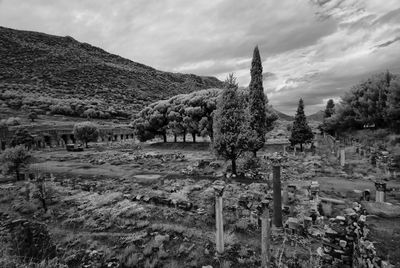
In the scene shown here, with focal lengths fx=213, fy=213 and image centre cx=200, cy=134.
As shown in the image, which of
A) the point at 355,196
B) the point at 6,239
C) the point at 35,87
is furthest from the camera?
the point at 35,87

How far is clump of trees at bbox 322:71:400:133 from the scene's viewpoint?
25234 mm

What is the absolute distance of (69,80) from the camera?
8675cm

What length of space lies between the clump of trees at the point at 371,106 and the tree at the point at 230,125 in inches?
829

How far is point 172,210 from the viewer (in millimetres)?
11531

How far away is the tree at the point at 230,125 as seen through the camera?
1573cm

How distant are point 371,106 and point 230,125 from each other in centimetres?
2527

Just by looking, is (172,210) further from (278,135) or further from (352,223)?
(278,135)

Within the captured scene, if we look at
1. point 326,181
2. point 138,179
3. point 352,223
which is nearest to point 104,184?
point 138,179

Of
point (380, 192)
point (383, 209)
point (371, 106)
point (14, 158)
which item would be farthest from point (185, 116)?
point (371, 106)

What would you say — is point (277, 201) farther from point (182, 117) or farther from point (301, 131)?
point (182, 117)

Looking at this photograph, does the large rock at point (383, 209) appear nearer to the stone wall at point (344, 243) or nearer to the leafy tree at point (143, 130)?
the stone wall at point (344, 243)

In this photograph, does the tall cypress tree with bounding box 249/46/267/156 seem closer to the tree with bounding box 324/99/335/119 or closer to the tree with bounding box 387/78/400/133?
the tree with bounding box 387/78/400/133

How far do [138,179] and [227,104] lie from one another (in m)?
9.18

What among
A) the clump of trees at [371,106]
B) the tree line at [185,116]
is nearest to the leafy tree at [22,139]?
the tree line at [185,116]
